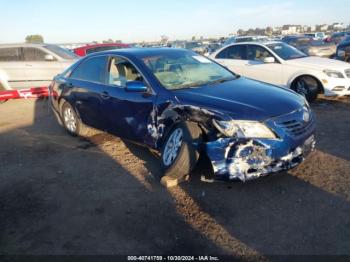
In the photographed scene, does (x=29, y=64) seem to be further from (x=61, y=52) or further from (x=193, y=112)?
(x=193, y=112)

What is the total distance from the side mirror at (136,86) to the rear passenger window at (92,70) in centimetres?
95

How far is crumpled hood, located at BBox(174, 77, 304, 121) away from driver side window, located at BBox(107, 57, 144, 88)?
913 mm

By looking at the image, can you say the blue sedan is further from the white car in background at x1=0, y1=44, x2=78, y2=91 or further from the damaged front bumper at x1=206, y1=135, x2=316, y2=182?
the white car in background at x1=0, y1=44, x2=78, y2=91

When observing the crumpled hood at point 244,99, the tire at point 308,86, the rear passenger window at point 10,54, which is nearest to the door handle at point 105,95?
the crumpled hood at point 244,99

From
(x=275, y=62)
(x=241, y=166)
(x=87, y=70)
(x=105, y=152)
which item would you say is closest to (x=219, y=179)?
(x=241, y=166)

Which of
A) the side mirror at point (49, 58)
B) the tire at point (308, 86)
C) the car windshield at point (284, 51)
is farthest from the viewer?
the side mirror at point (49, 58)

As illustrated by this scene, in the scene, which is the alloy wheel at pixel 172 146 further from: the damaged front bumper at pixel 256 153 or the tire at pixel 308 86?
the tire at pixel 308 86

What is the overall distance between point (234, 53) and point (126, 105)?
5562mm

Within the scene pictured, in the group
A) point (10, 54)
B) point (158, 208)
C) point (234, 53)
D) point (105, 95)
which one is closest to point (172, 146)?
point (158, 208)

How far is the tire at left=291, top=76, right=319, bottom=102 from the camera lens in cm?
819

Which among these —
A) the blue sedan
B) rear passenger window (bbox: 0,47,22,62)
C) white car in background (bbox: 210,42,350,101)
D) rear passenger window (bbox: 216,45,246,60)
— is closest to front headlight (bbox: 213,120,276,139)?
the blue sedan

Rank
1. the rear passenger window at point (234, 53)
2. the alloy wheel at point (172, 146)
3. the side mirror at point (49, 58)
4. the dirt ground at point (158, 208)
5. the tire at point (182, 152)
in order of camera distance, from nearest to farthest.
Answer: the dirt ground at point (158, 208), the tire at point (182, 152), the alloy wheel at point (172, 146), the rear passenger window at point (234, 53), the side mirror at point (49, 58)

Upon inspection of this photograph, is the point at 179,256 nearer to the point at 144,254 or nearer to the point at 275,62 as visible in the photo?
the point at 144,254

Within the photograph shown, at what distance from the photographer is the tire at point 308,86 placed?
26.9 feet
